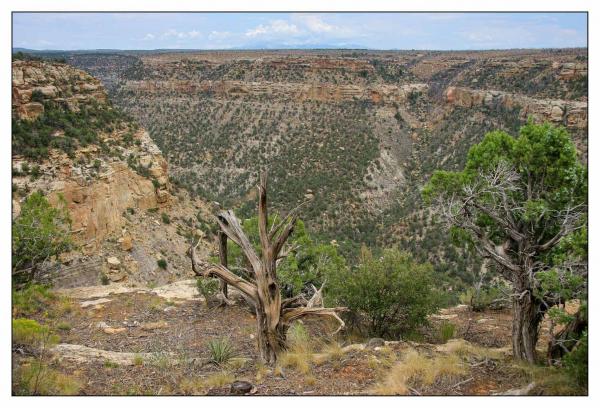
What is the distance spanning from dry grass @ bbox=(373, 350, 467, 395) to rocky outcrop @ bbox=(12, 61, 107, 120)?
1774 cm

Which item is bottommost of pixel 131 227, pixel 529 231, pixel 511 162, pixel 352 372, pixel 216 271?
pixel 131 227

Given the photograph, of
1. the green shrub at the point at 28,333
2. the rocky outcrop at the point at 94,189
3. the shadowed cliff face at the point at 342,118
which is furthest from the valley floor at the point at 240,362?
the shadowed cliff face at the point at 342,118

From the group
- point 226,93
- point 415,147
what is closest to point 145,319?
point 415,147

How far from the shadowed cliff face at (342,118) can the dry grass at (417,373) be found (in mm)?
19933

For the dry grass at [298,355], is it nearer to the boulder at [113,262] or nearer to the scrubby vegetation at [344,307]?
the scrubby vegetation at [344,307]

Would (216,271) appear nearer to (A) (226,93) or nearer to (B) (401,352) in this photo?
(B) (401,352)

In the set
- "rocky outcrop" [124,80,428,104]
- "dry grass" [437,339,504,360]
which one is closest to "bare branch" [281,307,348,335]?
"dry grass" [437,339,504,360]

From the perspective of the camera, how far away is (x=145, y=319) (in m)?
12.4

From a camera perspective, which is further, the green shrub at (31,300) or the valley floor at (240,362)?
the green shrub at (31,300)

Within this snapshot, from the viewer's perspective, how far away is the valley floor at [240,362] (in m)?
7.64

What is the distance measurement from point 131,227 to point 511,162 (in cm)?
1577

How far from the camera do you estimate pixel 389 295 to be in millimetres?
11844

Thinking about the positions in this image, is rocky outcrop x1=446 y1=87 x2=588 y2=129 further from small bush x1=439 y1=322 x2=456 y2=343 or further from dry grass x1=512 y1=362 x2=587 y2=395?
dry grass x1=512 y1=362 x2=587 y2=395

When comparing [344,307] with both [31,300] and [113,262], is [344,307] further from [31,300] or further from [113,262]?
[113,262]
